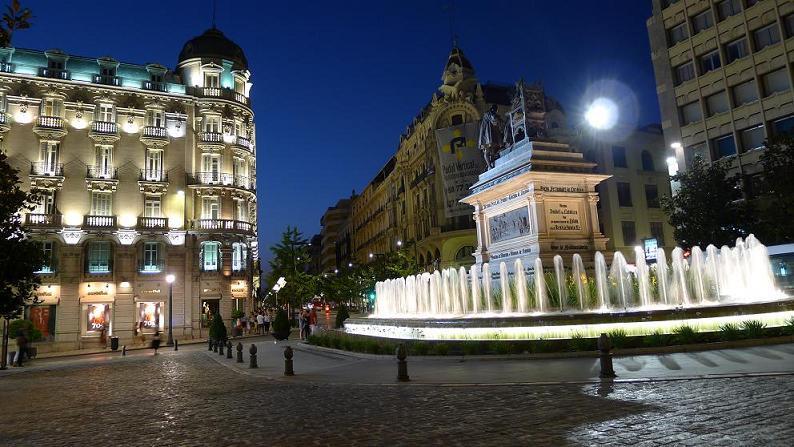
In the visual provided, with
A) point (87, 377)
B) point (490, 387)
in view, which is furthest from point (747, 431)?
point (87, 377)

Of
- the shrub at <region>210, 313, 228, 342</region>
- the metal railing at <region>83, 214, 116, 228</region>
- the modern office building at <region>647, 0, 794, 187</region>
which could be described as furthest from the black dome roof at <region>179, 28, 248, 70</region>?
the modern office building at <region>647, 0, 794, 187</region>

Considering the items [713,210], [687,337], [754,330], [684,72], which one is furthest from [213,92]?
[754,330]

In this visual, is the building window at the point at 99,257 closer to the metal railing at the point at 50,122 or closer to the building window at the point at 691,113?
the metal railing at the point at 50,122

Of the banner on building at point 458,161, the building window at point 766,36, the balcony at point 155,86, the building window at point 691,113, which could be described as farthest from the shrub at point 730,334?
the balcony at point 155,86

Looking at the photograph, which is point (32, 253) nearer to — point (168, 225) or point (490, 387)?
point (490, 387)

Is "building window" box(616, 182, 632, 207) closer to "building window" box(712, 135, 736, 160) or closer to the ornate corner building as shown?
"building window" box(712, 135, 736, 160)

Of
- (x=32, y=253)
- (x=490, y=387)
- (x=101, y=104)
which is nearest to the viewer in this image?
(x=490, y=387)

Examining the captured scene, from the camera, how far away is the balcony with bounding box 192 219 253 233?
47750mm

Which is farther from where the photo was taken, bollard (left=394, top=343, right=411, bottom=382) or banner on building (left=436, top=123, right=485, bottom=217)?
banner on building (left=436, top=123, right=485, bottom=217)

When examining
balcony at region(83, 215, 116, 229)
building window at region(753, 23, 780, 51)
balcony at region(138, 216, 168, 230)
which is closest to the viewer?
building window at region(753, 23, 780, 51)

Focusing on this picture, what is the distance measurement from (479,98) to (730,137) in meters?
23.0

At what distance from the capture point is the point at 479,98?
54469 mm

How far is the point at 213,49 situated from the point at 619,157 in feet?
133

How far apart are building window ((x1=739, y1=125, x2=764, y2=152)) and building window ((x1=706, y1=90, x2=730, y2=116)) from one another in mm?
2305
